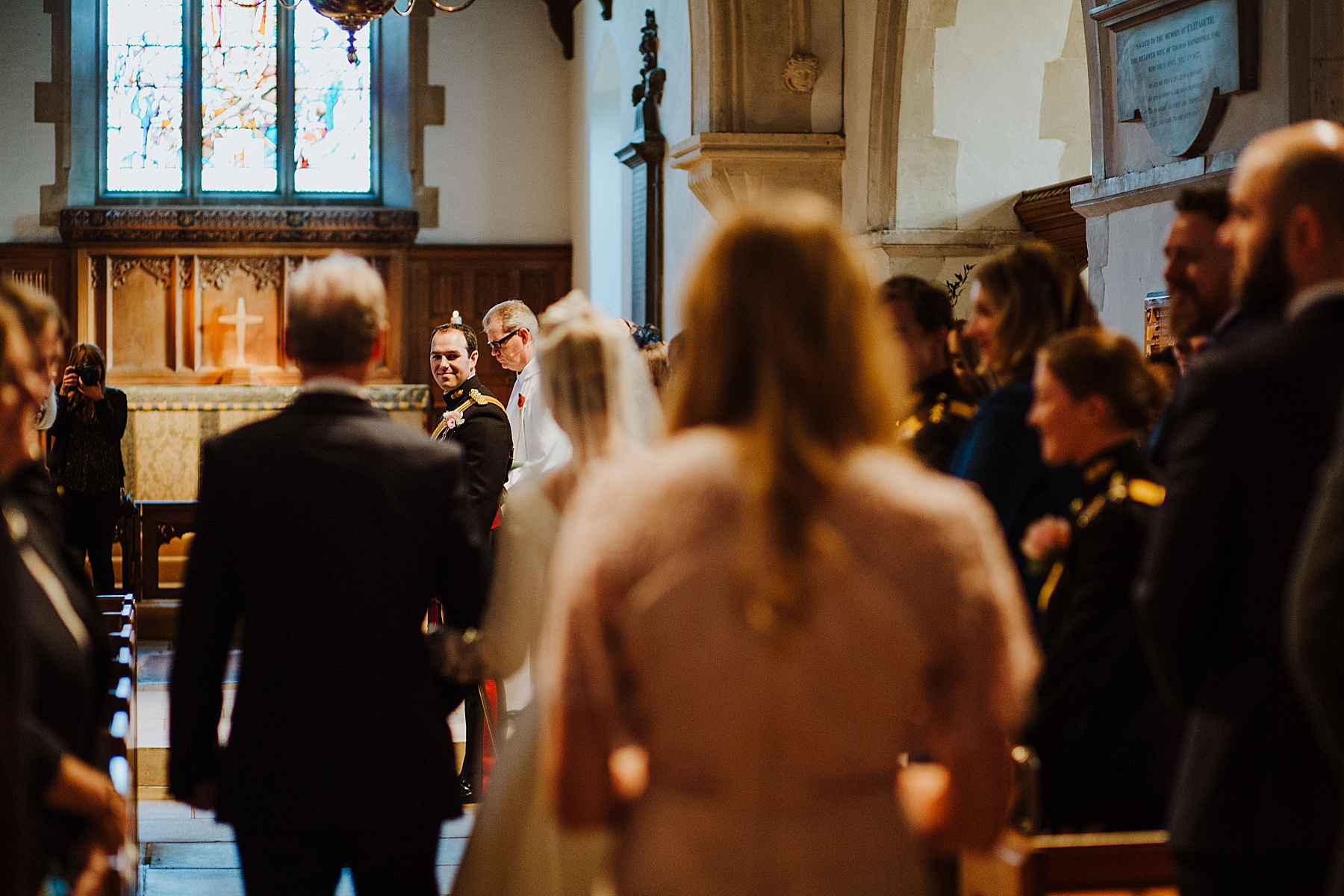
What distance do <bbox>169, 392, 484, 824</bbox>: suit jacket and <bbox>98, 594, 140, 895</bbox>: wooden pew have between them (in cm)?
21

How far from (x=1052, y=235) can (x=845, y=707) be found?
5.08 m

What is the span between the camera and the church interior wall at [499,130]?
36.0ft

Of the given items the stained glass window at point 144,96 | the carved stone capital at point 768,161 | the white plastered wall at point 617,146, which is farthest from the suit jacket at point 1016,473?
the stained glass window at point 144,96

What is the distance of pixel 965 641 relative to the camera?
120cm

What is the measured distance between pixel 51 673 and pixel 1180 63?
9.78 feet

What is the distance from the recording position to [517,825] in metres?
2.12

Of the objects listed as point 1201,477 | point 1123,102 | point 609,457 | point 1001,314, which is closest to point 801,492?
point 1201,477

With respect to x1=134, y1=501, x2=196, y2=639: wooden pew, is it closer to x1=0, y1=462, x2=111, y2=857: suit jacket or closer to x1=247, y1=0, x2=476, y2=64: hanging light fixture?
x1=247, y1=0, x2=476, y2=64: hanging light fixture

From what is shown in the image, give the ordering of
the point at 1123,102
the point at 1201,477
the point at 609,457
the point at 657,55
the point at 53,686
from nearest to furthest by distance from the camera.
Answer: the point at 1201,477, the point at 53,686, the point at 609,457, the point at 1123,102, the point at 657,55

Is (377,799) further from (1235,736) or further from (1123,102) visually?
(1123,102)

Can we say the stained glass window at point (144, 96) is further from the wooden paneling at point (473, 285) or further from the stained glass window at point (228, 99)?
the wooden paneling at point (473, 285)

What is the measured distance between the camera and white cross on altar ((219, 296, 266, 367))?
1062cm

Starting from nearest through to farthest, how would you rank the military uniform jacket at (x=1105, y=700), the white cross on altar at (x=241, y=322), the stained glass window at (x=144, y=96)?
the military uniform jacket at (x=1105, y=700), the white cross on altar at (x=241, y=322), the stained glass window at (x=144, y=96)

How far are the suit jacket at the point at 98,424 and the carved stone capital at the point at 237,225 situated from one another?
391cm
